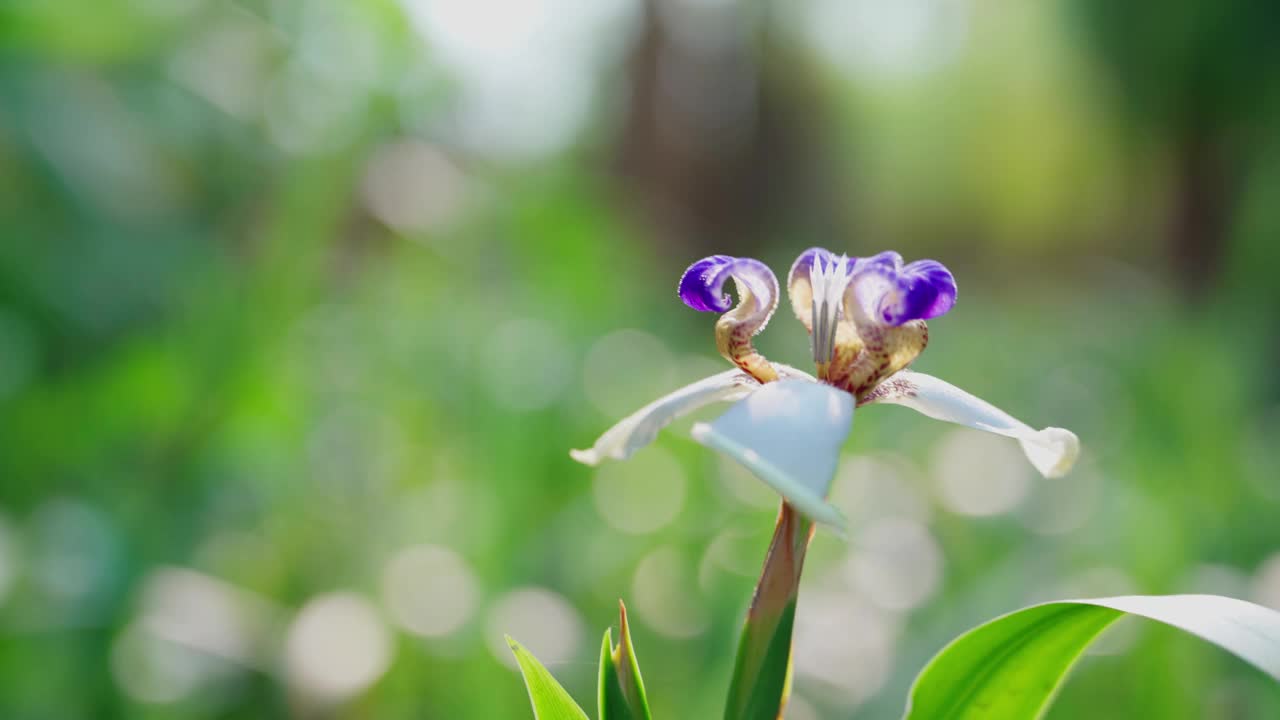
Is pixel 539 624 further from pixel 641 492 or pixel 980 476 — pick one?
pixel 980 476

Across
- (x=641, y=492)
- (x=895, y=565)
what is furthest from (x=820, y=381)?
(x=641, y=492)

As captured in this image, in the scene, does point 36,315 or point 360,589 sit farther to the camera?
point 36,315

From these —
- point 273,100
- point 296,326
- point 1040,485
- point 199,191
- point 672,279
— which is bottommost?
point 672,279

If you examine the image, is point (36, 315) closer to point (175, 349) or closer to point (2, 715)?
point (175, 349)

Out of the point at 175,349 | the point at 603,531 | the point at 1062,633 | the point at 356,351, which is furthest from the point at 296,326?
the point at 1062,633

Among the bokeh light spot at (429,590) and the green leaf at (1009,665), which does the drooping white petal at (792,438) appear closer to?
the green leaf at (1009,665)

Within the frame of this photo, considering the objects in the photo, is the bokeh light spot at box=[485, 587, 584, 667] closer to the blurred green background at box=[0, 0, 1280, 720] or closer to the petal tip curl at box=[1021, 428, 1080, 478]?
the blurred green background at box=[0, 0, 1280, 720]
